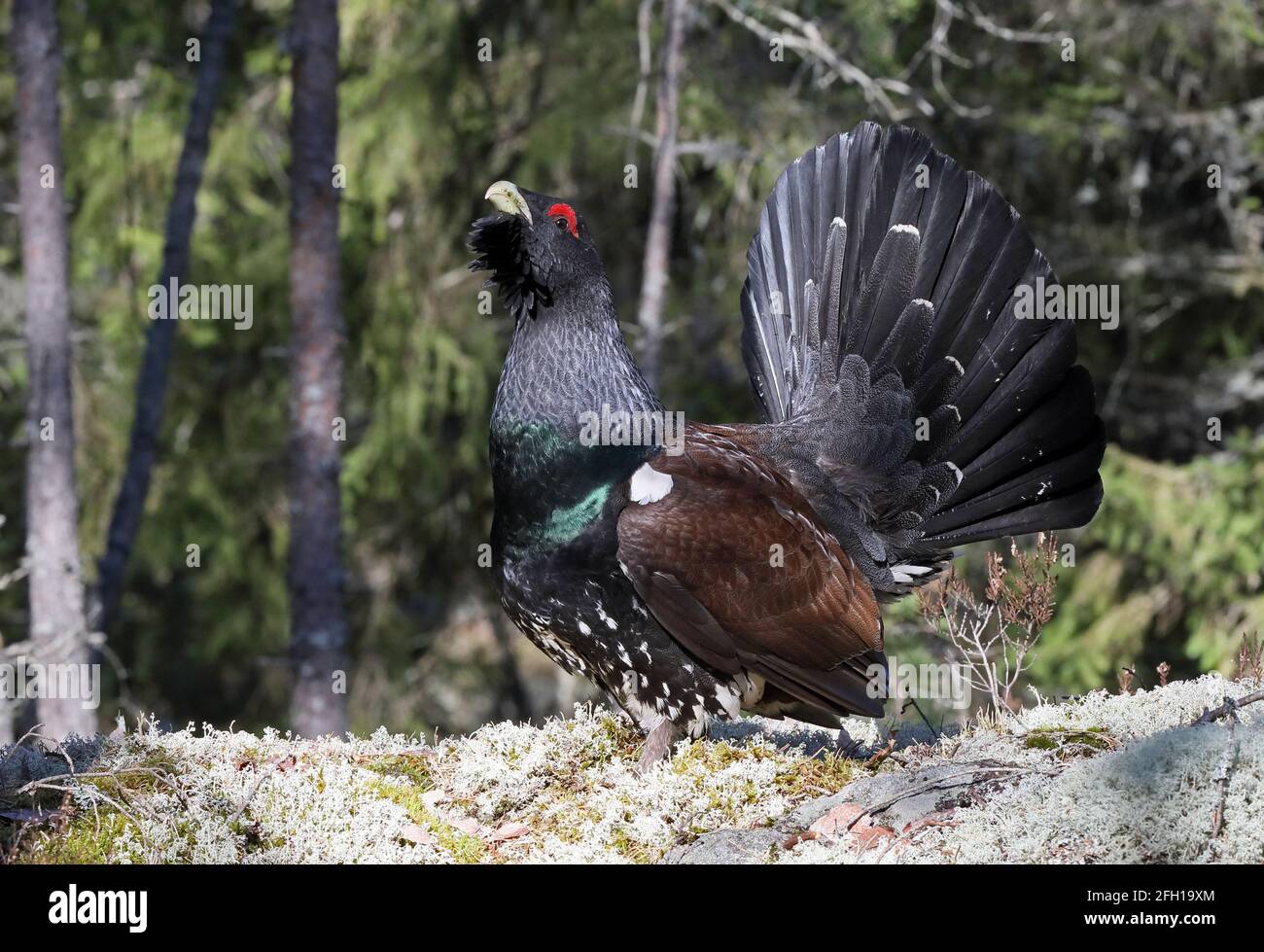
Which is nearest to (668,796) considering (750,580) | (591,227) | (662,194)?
(750,580)

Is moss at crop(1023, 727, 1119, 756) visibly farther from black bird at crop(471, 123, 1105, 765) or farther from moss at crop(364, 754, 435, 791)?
moss at crop(364, 754, 435, 791)

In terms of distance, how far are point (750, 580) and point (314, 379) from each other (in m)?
5.11

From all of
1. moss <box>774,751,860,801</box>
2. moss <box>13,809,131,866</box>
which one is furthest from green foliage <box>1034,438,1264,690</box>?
moss <box>13,809,131,866</box>

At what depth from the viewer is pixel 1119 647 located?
11609 millimetres

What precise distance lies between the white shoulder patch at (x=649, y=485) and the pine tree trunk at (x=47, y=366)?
17.8 ft

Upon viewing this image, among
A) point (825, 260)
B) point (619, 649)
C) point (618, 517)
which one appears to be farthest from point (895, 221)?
point (619, 649)

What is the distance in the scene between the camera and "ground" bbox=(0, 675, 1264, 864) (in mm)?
3785

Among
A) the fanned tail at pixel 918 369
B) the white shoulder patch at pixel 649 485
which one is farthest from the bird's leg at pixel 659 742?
the fanned tail at pixel 918 369

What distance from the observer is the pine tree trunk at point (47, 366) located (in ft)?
30.0

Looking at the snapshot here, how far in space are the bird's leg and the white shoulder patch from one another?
0.87m

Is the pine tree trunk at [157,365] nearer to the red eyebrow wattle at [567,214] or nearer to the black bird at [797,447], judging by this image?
the black bird at [797,447]

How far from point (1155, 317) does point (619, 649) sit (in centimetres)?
839

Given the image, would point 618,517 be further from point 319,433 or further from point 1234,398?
point 1234,398

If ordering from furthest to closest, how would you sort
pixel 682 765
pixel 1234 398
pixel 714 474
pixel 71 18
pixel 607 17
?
pixel 71 18 < pixel 607 17 < pixel 1234 398 < pixel 714 474 < pixel 682 765
